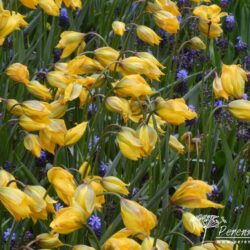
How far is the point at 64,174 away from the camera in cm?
214

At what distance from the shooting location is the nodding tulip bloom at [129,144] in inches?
90.4

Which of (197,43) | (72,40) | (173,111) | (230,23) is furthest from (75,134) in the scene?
(230,23)

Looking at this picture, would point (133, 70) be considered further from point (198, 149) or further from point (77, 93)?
point (198, 149)

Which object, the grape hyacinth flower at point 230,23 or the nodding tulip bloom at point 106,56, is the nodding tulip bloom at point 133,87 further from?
the grape hyacinth flower at point 230,23

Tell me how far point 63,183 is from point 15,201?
7.5 inches

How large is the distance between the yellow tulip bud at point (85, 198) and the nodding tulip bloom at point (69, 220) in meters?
0.03

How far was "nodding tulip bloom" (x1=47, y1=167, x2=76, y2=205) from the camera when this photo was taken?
213 cm

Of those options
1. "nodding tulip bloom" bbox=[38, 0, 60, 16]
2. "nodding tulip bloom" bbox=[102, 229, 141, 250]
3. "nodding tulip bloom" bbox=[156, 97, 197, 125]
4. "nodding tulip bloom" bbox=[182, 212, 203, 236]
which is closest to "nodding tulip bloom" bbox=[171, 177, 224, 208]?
"nodding tulip bloom" bbox=[182, 212, 203, 236]

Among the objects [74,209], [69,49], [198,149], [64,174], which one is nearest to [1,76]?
[69,49]

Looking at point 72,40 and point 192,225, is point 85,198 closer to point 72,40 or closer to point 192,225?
point 192,225

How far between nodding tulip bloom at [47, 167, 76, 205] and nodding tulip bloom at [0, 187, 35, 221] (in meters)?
0.13

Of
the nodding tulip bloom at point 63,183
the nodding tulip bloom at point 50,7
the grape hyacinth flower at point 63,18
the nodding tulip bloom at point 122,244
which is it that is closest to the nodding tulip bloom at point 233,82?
the nodding tulip bloom at point 63,183

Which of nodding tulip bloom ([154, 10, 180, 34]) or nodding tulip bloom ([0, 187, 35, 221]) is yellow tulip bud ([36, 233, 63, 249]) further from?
nodding tulip bloom ([154, 10, 180, 34])

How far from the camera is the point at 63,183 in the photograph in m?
2.13
